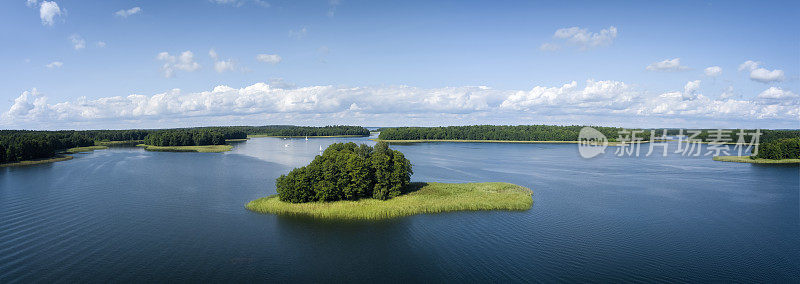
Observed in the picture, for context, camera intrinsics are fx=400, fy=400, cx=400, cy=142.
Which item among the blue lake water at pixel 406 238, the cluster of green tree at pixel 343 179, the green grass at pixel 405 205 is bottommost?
the blue lake water at pixel 406 238

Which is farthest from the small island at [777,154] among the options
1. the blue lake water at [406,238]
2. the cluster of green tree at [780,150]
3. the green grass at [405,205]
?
the green grass at [405,205]

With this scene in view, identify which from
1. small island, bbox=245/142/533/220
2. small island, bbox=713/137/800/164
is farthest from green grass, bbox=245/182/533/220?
small island, bbox=713/137/800/164

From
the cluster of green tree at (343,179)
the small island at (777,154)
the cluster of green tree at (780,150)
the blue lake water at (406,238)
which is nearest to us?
the blue lake water at (406,238)

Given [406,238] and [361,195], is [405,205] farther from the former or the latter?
[406,238]

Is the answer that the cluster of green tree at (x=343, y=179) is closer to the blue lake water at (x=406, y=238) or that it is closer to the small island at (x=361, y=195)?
the small island at (x=361, y=195)

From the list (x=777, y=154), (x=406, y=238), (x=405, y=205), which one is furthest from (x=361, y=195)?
(x=777, y=154)

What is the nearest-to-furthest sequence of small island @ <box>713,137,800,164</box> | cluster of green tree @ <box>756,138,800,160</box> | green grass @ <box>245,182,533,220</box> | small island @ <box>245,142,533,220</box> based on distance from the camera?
green grass @ <box>245,182,533,220</box> < small island @ <box>245,142,533,220</box> < small island @ <box>713,137,800,164</box> < cluster of green tree @ <box>756,138,800,160</box>

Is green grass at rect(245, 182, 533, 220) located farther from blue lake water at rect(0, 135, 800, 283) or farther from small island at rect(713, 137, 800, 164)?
small island at rect(713, 137, 800, 164)
